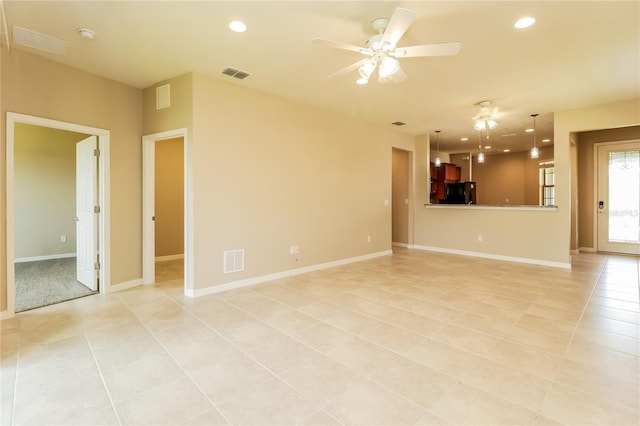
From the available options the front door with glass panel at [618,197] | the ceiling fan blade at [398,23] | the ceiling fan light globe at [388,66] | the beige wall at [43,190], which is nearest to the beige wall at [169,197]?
the beige wall at [43,190]

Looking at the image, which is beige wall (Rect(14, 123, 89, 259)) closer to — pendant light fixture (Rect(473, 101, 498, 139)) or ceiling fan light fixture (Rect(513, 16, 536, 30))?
ceiling fan light fixture (Rect(513, 16, 536, 30))

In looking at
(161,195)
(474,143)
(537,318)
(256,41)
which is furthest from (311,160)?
(474,143)

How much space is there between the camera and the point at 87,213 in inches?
165

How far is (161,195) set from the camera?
6.04 metres

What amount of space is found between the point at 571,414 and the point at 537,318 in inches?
63.1

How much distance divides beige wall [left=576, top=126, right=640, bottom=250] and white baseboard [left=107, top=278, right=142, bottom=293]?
917 centimetres

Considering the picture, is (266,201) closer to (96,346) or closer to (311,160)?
(311,160)

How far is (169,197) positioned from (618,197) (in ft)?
31.4

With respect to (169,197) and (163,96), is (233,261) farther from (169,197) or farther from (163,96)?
(169,197)

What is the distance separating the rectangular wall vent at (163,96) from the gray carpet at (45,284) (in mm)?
2631

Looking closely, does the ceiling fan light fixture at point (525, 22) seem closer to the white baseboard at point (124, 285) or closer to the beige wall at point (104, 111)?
the beige wall at point (104, 111)

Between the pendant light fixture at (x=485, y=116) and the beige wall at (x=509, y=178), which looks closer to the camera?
the pendant light fixture at (x=485, y=116)

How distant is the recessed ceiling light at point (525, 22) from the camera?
264 centimetres

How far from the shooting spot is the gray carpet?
12.0 feet
